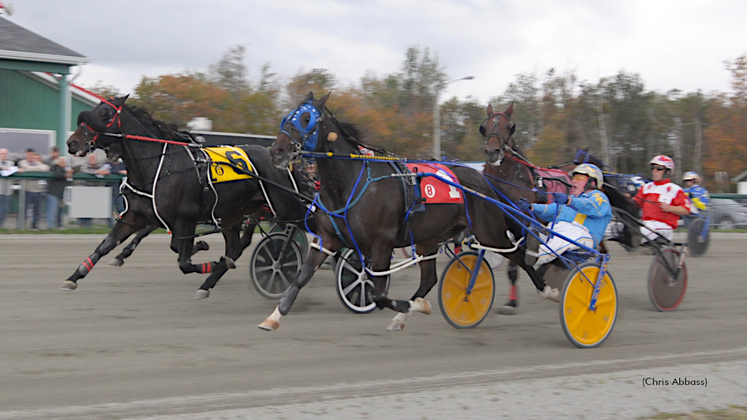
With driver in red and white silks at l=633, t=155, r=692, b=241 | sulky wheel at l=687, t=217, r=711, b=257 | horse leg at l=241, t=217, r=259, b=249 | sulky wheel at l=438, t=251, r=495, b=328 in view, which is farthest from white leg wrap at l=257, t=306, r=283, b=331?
sulky wheel at l=687, t=217, r=711, b=257

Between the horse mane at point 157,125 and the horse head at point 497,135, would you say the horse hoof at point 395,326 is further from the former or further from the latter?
the horse mane at point 157,125

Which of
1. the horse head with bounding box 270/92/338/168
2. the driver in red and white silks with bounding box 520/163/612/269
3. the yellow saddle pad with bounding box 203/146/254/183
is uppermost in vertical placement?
the horse head with bounding box 270/92/338/168

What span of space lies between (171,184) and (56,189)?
7385 mm

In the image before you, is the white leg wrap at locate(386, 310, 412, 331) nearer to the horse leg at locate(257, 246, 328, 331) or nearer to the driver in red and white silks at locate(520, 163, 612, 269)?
the horse leg at locate(257, 246, 328, 331)

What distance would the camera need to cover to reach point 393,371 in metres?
5.31

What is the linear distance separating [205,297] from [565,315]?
3.93m

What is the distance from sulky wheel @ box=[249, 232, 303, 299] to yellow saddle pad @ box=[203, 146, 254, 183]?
2.53 feet

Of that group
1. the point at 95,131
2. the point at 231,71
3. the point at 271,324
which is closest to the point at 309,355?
the point at 271,324

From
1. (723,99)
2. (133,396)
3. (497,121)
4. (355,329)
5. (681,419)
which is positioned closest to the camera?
(681,419)

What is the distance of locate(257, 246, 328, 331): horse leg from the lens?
572cm

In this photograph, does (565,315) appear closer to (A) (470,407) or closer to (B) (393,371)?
(B) (393,371)

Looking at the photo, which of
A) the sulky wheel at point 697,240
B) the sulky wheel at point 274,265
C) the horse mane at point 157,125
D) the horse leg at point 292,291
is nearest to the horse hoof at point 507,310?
the sulky wheel at point 274,265

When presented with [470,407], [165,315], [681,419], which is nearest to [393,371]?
→ [470,407]

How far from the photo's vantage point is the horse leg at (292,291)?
5.72 meters
